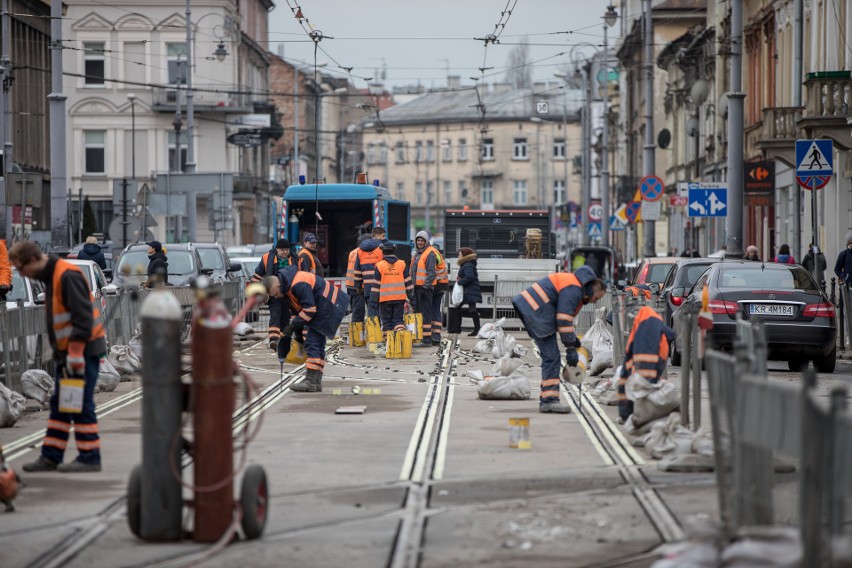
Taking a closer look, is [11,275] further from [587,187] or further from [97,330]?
[587,187]

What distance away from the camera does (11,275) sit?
2080 cm

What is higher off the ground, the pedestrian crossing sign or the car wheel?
the pedestrian crossing sign

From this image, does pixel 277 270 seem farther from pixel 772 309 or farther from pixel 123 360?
pixel 772 309

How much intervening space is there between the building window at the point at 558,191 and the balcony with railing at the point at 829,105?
95.2m

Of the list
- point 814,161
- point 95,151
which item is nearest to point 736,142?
point 814,161

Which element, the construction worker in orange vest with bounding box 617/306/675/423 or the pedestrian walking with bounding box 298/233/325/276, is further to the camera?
the pedestrian walking with bounding box 298/233/325/276

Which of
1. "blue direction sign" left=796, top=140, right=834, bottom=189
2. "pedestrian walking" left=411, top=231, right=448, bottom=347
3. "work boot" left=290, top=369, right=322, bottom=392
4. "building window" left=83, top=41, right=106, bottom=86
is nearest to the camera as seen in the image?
"work boot" left=290, top=369, right=322, bottom=392

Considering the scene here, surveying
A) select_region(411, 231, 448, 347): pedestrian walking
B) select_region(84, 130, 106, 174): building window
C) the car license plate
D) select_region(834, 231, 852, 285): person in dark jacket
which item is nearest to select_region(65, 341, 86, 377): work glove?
the car license plate

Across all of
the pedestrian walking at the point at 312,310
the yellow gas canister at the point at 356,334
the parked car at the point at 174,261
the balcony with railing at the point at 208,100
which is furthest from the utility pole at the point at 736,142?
the balcony with railing at the point at 208,100

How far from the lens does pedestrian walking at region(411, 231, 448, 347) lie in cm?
2647

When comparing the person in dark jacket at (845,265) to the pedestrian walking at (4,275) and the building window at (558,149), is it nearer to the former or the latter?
the pedestrian walking at (4,275)

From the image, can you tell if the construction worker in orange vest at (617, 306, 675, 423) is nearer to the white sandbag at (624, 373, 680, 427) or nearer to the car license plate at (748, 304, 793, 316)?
the white sandbag at (624, 373, 680, 427)

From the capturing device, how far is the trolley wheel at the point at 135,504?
8680mm

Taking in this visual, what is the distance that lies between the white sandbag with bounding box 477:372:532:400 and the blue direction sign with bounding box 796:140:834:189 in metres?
9.28
